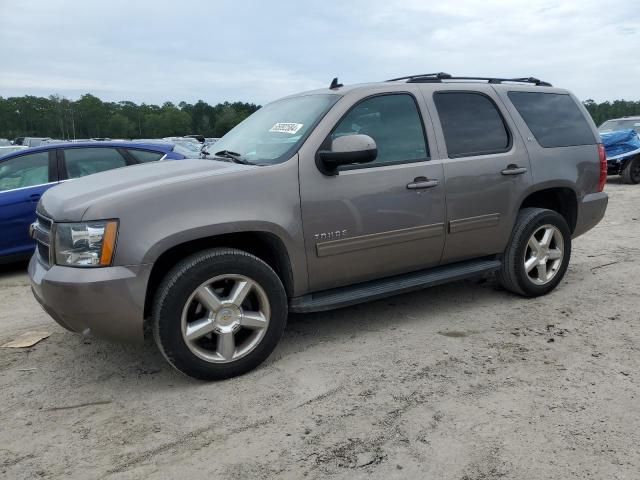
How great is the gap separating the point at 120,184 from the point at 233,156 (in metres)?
0.88

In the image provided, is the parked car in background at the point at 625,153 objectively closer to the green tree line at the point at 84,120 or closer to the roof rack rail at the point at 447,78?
the roof rack rail at the point at 447,78

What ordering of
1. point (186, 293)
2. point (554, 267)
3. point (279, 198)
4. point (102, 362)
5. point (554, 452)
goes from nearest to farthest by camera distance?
1. point (554, 452)
2. point (186, 293)
3. point (279, 198)
4. point (102, 362)
5. point (554, 267)

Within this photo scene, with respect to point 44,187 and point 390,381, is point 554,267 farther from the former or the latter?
point 44,187

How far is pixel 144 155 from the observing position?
680 cm

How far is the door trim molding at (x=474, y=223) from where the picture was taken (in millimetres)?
3998

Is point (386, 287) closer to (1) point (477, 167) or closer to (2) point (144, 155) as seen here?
(1) point (477, 167)

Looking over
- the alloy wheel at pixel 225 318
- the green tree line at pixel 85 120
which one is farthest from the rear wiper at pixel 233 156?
the green tree line at pixel 85 120

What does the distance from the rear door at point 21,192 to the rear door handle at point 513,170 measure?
492 centimetres

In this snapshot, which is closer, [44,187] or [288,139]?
[288,139]

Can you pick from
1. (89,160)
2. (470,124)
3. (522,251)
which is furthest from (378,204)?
(89,160)

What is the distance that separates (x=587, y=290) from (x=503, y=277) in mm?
897

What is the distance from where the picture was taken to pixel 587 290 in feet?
15.7

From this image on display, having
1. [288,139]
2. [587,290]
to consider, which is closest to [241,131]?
[288,139]

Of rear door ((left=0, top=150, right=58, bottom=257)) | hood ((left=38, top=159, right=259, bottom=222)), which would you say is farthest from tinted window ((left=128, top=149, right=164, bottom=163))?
hood ((left=38, top=159, right=259, bottom=222))
